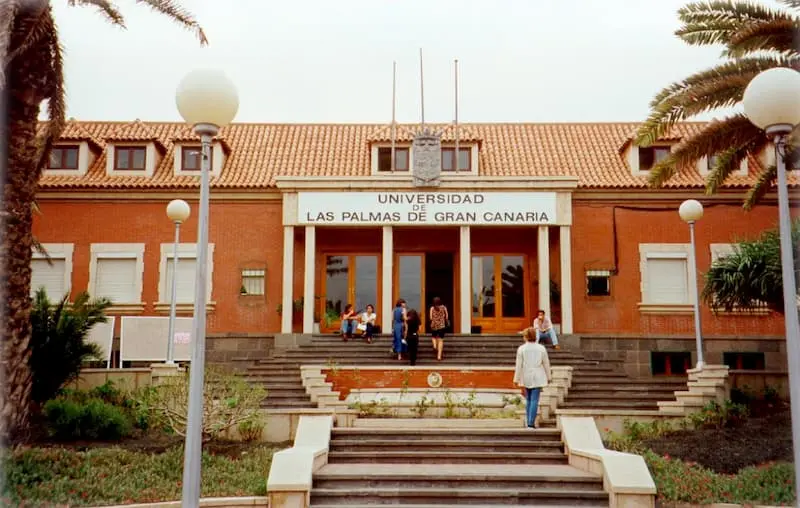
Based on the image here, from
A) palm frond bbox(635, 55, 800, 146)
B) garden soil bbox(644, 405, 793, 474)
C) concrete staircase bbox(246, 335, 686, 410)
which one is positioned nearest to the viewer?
garden soil bbox(644, 405, 793, 474)

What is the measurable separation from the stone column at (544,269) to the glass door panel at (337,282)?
6.11 metres

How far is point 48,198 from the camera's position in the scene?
23672mm

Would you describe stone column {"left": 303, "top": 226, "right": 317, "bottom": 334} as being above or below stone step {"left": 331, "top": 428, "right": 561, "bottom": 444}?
above

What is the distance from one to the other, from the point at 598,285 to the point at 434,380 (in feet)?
27.4

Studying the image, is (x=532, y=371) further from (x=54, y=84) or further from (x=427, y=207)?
(x=427, y=207)

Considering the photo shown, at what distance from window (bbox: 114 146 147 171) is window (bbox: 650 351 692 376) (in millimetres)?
16558

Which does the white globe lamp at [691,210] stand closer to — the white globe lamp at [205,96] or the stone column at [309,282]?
the stone column at [309,282]

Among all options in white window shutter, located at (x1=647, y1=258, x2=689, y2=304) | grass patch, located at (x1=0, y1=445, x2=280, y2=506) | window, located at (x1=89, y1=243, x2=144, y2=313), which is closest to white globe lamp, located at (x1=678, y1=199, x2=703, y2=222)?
white window shutter, located at (x1=647, y1=258, x2=689, y2=304)

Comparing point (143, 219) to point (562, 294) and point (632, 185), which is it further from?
point (632, 185)

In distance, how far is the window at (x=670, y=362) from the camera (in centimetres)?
2224

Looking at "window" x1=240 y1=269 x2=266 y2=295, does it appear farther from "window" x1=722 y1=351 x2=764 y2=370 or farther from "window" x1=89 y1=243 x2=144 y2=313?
"window" x1=722 y1=351 x2=764 y2=370

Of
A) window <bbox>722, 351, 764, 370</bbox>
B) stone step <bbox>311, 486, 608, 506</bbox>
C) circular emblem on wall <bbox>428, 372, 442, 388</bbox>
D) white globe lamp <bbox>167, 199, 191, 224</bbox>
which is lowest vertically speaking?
stone step <bbox>311, 486, 608, 506</bbox>

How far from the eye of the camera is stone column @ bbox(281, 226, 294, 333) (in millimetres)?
22420

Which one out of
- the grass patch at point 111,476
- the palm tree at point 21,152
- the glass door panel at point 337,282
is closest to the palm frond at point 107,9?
the palm tree at point 21,152
